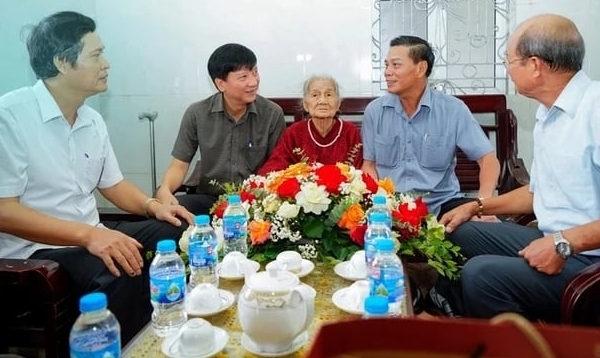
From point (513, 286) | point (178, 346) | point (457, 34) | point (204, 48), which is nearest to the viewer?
point (178, 346)

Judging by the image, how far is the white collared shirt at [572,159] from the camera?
1.71 metres

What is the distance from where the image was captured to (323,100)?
2.66m

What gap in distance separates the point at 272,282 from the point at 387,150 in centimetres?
165

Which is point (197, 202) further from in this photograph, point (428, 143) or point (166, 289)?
point (166, 289)

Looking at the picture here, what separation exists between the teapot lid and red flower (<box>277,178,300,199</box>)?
0.66 m

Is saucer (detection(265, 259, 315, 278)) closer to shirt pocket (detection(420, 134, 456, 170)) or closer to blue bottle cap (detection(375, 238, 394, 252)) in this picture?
blue bottle cap (detection(375, 238, 394, 252))

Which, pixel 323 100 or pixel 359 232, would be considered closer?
pixel 359 232

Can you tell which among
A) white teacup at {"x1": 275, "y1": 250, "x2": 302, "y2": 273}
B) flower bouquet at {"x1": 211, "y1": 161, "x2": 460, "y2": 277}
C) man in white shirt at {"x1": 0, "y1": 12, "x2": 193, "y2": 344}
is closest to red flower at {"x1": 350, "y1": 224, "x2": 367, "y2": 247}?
flower bouquet at {"x1": 211, "y1": 161, "x2": 460, "y2": 277}

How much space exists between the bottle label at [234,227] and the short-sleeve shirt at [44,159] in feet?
1.95

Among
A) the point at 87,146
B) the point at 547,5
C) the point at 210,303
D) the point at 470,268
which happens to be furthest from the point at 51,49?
the point at 547,5

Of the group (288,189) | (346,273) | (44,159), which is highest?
(44,159)

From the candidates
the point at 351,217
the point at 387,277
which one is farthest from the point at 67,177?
the point at 387,277

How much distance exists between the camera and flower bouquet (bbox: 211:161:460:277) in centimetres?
173

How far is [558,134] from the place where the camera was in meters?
1.79
